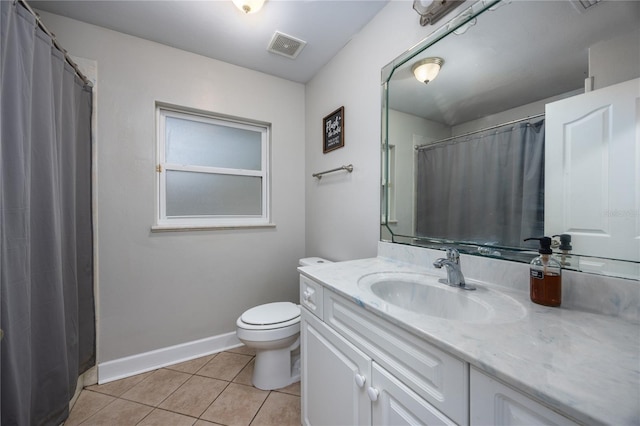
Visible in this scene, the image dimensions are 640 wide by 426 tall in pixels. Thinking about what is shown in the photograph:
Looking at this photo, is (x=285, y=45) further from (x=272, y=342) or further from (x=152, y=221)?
(x=272, y=342)

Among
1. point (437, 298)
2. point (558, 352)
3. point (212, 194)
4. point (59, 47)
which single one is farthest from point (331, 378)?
point (59, 47)

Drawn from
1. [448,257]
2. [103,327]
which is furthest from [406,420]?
[103,327]

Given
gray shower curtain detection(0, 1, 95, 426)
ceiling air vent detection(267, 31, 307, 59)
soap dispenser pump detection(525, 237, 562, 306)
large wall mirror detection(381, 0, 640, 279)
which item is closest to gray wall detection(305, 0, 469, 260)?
large wall mirror detection(381, 0, 640, 279)

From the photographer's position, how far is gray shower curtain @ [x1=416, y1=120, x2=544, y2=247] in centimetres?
88

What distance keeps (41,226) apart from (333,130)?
67.5 inches

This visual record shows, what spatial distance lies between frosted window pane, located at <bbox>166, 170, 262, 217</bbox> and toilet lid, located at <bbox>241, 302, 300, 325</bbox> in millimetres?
868

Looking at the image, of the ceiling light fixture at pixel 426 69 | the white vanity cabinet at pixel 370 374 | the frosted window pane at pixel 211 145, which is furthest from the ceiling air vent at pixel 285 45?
the white vanity cabinet at pixel 370 374

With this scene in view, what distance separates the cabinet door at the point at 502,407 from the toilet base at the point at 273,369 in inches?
51.3

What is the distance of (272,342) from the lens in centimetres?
149

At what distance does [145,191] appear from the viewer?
175 cm

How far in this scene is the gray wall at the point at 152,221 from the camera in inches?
64.7

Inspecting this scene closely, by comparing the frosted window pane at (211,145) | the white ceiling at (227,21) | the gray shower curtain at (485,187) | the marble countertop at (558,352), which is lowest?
the marble countertop at (558,352)

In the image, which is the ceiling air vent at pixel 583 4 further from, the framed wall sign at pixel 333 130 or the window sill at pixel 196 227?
the window sill at pixel 196 227

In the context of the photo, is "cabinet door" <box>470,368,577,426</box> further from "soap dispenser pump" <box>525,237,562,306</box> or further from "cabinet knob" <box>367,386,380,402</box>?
"soap dispenser pump" <box>525,237,562,306</box>
